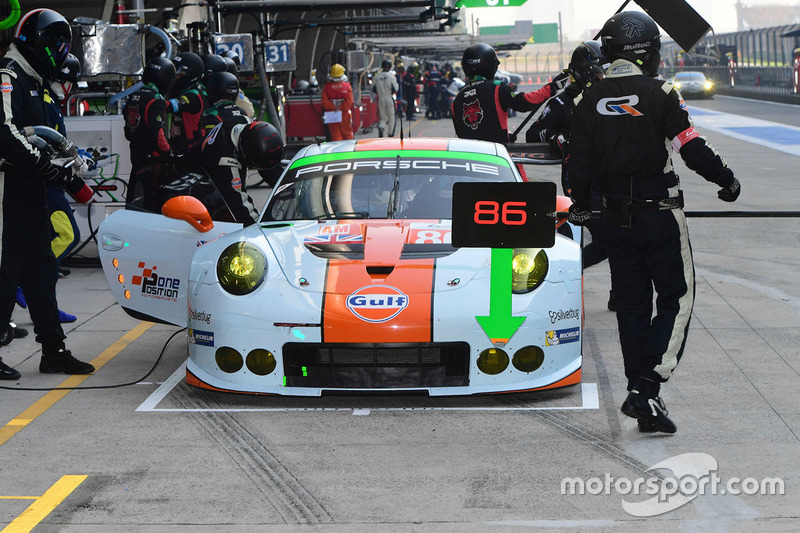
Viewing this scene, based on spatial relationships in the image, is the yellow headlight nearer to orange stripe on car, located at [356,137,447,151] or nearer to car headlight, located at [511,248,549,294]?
car headlight, located at [511,248,549,294]

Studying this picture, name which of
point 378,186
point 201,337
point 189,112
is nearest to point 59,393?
point 201,337

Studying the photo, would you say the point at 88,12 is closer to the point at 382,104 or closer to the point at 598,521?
the point at 382,104

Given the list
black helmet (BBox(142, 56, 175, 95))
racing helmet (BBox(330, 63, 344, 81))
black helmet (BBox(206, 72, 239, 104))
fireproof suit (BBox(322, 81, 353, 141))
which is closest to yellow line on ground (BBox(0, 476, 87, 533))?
black helmet (BBox(206, 72, 239, 104))

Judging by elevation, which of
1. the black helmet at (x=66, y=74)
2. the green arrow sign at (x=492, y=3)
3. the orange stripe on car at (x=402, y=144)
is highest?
the green arrow sign at (x=492, y=3)

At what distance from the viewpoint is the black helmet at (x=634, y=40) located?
504 cm

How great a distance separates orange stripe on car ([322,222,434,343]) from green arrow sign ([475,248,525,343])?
282mm

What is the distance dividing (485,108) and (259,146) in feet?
10.3

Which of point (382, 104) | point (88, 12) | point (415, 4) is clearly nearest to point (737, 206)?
point (415, 4)

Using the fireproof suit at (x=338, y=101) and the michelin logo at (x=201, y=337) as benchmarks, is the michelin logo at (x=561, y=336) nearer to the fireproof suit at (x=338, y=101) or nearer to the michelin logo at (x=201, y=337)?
the michelin logo at (x=201, y=337)

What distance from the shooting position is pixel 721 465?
456 cm

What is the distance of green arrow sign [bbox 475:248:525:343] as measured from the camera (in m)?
5.38

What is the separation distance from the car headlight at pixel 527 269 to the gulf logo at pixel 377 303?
0.57 metres

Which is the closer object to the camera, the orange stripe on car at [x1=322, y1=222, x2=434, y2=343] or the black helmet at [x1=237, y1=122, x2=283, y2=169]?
the orange stripe on car at [x1=322, y1=222, x2=434, y2=343]

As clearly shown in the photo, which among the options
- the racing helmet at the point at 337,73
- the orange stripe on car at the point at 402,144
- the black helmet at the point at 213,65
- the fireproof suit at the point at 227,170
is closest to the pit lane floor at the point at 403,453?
the fireproof suit at the point at 227,170
